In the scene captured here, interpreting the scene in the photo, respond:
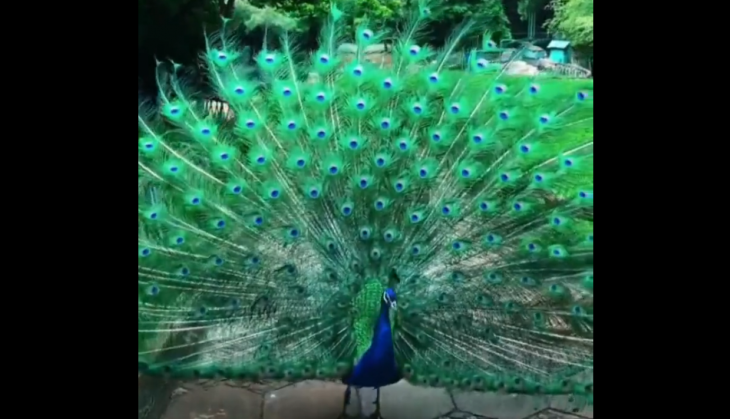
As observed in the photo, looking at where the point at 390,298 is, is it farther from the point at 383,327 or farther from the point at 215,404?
the point at 215,404

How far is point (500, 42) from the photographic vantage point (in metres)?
2.86

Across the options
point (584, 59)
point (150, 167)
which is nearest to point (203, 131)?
point (150, 167)

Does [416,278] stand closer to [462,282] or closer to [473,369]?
[462,282]

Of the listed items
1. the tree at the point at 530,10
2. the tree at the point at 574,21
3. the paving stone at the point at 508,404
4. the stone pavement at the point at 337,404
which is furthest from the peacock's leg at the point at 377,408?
the tree at the point at 574,21

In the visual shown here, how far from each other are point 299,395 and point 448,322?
885 mm

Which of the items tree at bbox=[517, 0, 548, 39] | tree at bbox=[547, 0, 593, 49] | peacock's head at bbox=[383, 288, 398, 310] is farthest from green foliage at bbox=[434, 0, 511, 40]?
peacock's head at bbox=[383, 288, 398, 310]

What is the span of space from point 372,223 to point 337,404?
898 mm

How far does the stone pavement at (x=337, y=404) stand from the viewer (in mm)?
2789

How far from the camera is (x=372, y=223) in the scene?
2.45 meters

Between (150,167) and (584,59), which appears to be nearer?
(150,167)

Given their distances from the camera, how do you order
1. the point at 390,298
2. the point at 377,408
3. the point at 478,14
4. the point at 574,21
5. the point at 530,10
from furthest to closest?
the point at 574,21, the point at 530,10, the point at 478,14, the point at 377,408, the point at 390,298

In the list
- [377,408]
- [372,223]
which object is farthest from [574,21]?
[377,408]

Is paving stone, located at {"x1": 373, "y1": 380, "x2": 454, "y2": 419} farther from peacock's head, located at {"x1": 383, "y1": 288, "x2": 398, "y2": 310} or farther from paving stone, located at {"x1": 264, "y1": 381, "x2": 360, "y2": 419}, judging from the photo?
peacock's head, located at {"x1": 383, "y1": 288, "x2": 398, "y2": 310}

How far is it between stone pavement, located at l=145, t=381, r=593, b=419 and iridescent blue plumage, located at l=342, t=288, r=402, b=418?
0.39 m
